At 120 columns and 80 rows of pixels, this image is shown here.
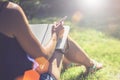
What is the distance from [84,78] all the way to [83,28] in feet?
8.78

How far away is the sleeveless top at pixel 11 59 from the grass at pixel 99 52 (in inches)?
65.2

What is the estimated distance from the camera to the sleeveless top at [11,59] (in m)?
2.77

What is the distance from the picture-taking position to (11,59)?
2.90 meters

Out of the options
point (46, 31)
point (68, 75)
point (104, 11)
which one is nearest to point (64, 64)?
point (68, 75)

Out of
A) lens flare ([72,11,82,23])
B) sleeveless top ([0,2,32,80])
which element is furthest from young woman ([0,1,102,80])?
lens flare ([72,11,82,23])

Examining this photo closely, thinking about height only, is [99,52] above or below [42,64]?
below

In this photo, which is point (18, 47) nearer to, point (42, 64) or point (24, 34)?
point (24, 34)

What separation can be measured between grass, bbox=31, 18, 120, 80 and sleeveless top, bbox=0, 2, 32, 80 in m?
1.66

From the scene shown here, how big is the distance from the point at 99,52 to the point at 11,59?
2838mm

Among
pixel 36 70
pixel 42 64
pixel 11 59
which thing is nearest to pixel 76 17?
pixel 42 64

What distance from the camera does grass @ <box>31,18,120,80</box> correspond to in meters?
4.59

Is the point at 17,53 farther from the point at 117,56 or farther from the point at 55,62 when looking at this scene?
the point at 117,56

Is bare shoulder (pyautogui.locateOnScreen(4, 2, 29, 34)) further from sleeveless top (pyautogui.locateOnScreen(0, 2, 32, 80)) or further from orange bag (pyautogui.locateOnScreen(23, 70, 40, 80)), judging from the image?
orange bag (pyautogui.locateOnScreen(23, 70, 40, 80))

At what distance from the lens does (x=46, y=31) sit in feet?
13.1
